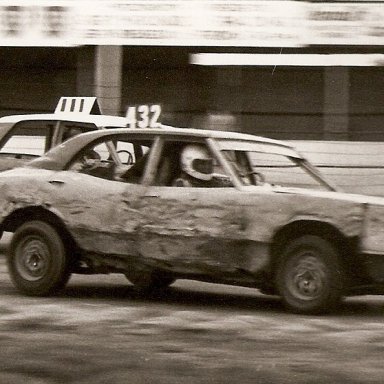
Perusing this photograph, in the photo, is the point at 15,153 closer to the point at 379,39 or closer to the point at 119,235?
the point at 119,235

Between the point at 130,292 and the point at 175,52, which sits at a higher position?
the point at 175,52

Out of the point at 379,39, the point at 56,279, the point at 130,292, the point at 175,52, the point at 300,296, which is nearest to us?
the point at 300,296

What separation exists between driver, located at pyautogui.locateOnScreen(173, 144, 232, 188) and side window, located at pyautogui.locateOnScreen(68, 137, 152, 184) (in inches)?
12.7

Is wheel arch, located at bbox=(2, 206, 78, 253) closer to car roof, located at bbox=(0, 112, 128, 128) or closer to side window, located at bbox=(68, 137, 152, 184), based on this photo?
side window, located at bbox=(68, 137, 152, 184)

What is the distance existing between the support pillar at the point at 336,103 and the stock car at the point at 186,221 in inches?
504

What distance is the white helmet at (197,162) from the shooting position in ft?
32.4

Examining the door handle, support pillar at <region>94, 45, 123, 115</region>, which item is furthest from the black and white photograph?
support pillar at <region>94, 45, 123, 115</region>

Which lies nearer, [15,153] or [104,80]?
[15,153]

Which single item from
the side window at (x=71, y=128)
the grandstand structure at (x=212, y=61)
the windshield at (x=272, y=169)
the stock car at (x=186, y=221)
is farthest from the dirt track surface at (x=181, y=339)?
the grandstand structure at (x=212, y=61)

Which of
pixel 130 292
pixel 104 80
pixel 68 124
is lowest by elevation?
pixel 130 292

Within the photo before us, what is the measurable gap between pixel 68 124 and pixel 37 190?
3789mm

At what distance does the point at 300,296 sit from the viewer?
938 cm

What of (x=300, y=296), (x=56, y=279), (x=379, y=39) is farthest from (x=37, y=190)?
(x=379, y=39)

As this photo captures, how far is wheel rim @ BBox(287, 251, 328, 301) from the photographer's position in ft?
30.5
